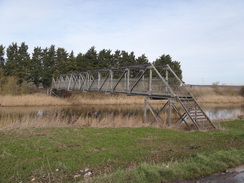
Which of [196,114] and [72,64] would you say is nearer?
[196,114]

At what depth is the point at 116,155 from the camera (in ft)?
22.3

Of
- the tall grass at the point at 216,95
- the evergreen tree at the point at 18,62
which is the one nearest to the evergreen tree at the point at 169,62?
A: the tall grass at the point at 216,95

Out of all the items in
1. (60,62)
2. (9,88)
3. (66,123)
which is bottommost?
(66,123)

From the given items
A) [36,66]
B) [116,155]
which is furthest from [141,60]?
[116,155]

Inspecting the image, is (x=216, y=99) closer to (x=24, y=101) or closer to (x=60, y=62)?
(x=24, y=101)

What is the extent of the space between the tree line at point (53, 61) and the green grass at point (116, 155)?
36.8m

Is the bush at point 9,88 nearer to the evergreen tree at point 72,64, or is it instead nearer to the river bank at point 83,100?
the river bank at point 83,100

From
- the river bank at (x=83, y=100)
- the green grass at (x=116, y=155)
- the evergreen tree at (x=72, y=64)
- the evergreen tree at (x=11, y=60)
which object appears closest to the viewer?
the green grass at (x=116, y=155)

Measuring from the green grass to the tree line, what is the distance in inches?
1450

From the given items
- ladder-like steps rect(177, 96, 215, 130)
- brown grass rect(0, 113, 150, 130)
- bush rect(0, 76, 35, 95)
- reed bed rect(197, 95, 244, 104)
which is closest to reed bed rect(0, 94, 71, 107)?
bush rect(0, 76, 35, 95)

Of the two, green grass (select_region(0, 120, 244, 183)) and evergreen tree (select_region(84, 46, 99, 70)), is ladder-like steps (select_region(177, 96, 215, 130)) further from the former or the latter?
evergreen tree (select_region(84, 46, 99, 70))

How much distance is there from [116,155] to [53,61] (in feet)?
146

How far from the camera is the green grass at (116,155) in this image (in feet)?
16.8

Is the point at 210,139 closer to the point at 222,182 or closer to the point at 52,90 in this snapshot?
the point at 222,182
